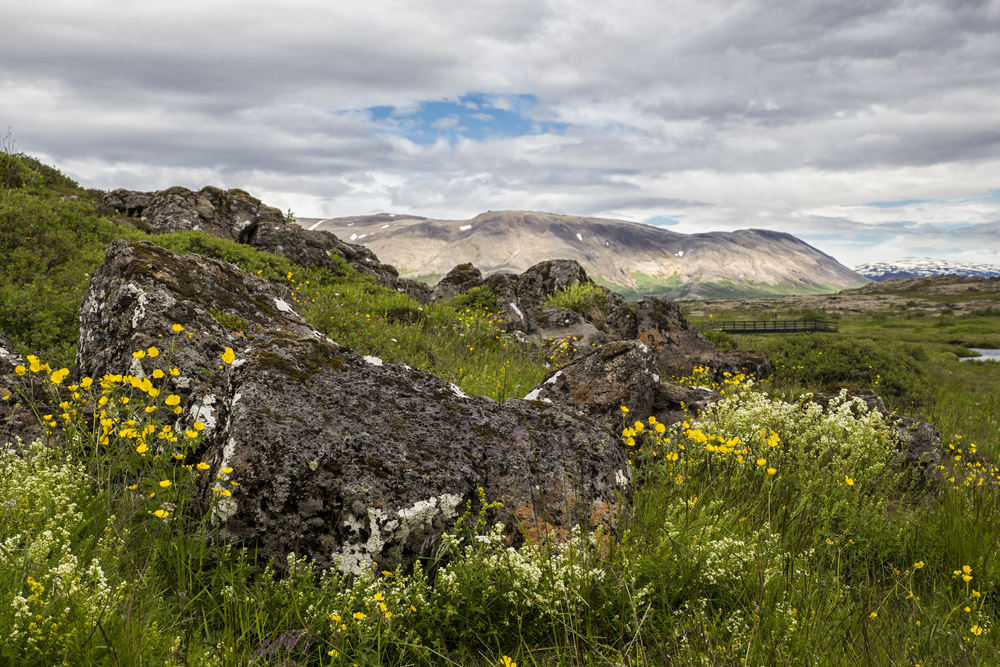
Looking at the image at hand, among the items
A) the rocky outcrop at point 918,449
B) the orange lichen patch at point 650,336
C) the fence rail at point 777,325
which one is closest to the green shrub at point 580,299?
the orange lichen patch at point 650,336

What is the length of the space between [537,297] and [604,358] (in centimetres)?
1337

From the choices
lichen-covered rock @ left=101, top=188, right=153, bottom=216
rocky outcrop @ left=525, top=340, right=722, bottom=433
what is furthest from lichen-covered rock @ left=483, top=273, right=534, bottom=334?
lichen-covered rock @ left=101, top=188, right=153, bottom=216

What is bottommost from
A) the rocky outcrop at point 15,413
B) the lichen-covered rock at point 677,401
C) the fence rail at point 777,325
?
the fence rail at point 777,325

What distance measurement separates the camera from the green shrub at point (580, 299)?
18.1 meters

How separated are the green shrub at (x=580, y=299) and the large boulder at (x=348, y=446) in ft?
45.8

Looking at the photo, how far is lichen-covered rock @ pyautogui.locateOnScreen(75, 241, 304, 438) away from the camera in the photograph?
4020 millimetres

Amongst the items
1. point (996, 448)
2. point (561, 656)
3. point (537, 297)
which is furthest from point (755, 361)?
point (561, 656)

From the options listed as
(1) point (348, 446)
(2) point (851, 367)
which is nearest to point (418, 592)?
(1) point (348, 446)

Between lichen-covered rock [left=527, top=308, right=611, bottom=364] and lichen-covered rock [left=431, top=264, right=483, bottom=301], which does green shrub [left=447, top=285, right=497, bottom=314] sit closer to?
lichen-covered rock [left=527, top=308, right=611, bottom=364]

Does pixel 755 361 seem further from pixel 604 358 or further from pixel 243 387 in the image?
pixel 243 387

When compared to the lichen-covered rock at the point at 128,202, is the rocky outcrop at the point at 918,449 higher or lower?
lower

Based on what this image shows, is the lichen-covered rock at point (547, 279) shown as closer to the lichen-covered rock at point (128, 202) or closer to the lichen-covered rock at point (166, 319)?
the lichen-covered rock at point (128, 202)

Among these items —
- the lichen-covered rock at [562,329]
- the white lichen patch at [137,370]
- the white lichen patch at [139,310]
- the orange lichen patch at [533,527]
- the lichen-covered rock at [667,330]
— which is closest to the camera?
the orange lichen patch at [533,527]

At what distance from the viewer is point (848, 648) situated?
2539 mm
